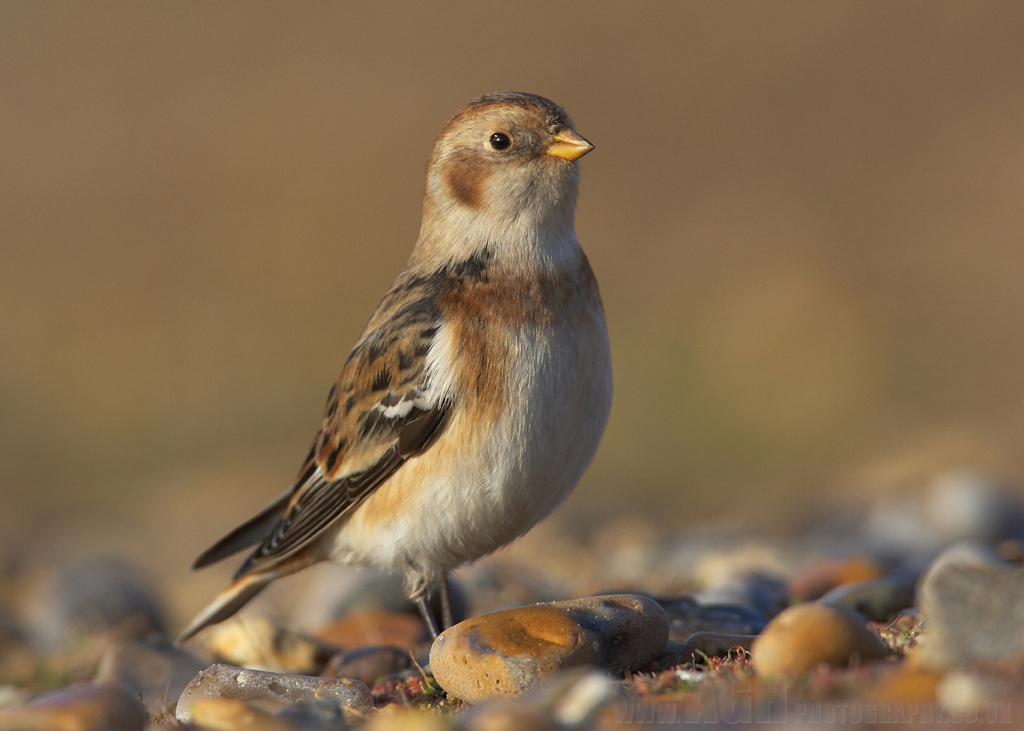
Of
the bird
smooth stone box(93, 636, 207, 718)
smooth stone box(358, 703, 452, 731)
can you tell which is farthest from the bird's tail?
smooth stone box(358, 703, 452, 731)

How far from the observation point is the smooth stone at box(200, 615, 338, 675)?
4996mm

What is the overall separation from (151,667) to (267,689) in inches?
63.0

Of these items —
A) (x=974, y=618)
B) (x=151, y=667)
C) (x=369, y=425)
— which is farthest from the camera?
(x=151, y=667)

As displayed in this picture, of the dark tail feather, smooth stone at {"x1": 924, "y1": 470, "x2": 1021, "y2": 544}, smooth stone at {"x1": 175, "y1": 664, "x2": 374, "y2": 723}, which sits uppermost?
smooth stone at {"x1": 175, "y1": 664, "x2": 374, "y2": 723}

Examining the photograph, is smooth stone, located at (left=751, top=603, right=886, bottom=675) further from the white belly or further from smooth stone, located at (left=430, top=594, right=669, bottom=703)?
the white belly

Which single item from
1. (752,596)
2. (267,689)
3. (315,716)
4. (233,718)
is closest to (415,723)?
(315,716)

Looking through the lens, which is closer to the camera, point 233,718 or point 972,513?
point 233,718

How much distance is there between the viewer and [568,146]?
186 inches

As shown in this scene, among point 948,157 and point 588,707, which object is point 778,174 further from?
point 588,707

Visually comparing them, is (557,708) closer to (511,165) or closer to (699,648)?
(699,648)

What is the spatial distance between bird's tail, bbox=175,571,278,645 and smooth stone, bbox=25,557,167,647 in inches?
48.0

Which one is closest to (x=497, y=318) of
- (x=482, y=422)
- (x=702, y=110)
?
(x=482, y=422)

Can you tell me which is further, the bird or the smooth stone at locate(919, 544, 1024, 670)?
the bird

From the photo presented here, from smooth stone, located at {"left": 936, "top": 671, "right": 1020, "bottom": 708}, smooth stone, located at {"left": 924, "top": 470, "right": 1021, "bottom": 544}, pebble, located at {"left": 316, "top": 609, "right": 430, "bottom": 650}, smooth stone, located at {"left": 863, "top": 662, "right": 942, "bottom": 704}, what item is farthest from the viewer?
smooth stone, located at {"left": 924, "top": 470, "right": 1021, "bottom": 544}
